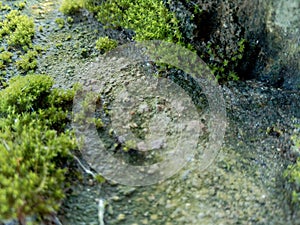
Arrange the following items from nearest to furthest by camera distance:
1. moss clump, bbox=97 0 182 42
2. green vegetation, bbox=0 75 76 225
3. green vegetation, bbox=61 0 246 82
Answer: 1. green vegetation, bbox=0 75 76 225
2. green vegetation, bbox=61 0 246 82
3. moss clump, bbox=97 0 182 42

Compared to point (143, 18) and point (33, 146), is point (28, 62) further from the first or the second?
point (33, 146)

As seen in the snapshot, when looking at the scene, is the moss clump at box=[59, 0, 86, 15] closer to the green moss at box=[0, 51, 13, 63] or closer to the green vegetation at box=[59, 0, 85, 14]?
the green vegetation at box=[59, 0, 85, 14]

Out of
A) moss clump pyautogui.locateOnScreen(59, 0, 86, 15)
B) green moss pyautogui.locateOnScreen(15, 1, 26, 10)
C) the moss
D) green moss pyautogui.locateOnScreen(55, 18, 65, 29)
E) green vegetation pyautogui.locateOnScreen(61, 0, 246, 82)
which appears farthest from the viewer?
green moss pyautogui.locateOnScreen(15, 1, 26, 10)

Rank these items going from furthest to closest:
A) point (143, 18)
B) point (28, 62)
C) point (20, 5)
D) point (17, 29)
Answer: point (20, 5) < point (17, 29) < point (28, 62) < point (143, 18)

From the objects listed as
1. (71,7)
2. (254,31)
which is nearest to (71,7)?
(71,7)

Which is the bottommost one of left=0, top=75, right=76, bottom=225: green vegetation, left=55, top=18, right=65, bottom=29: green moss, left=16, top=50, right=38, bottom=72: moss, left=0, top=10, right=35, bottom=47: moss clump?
left=0, top=75, right=76, bottom=225: green vegetation

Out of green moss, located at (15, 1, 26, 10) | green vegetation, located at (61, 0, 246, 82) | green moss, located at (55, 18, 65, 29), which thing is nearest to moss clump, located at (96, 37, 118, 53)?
green vegetation, located at (61, 0, 246, 82)
